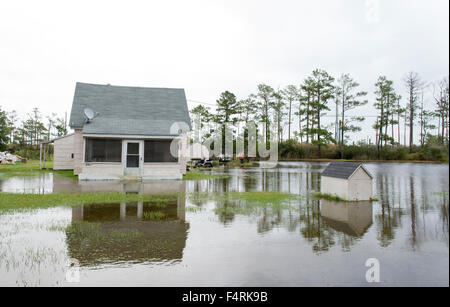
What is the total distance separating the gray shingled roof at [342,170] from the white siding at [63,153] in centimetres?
2101

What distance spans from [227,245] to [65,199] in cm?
746

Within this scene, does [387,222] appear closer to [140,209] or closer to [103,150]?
[140,209]

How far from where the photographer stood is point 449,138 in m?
2.12

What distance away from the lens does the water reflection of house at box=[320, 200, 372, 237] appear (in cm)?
663

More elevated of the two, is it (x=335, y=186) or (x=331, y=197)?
(x=335, y=186)

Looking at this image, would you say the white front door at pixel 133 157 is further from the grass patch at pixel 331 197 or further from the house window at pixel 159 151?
the grass patch at pixel 331 197

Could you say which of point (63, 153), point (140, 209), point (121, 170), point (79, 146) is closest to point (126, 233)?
point (140, 209)

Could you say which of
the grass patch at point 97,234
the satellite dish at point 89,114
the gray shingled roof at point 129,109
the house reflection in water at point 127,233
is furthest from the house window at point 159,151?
the grass patch at point 97,234

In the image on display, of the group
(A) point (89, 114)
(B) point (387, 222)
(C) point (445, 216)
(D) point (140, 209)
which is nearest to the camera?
(C) point (445, 216)

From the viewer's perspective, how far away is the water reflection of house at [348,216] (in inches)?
261

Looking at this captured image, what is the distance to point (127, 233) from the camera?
631 cm
